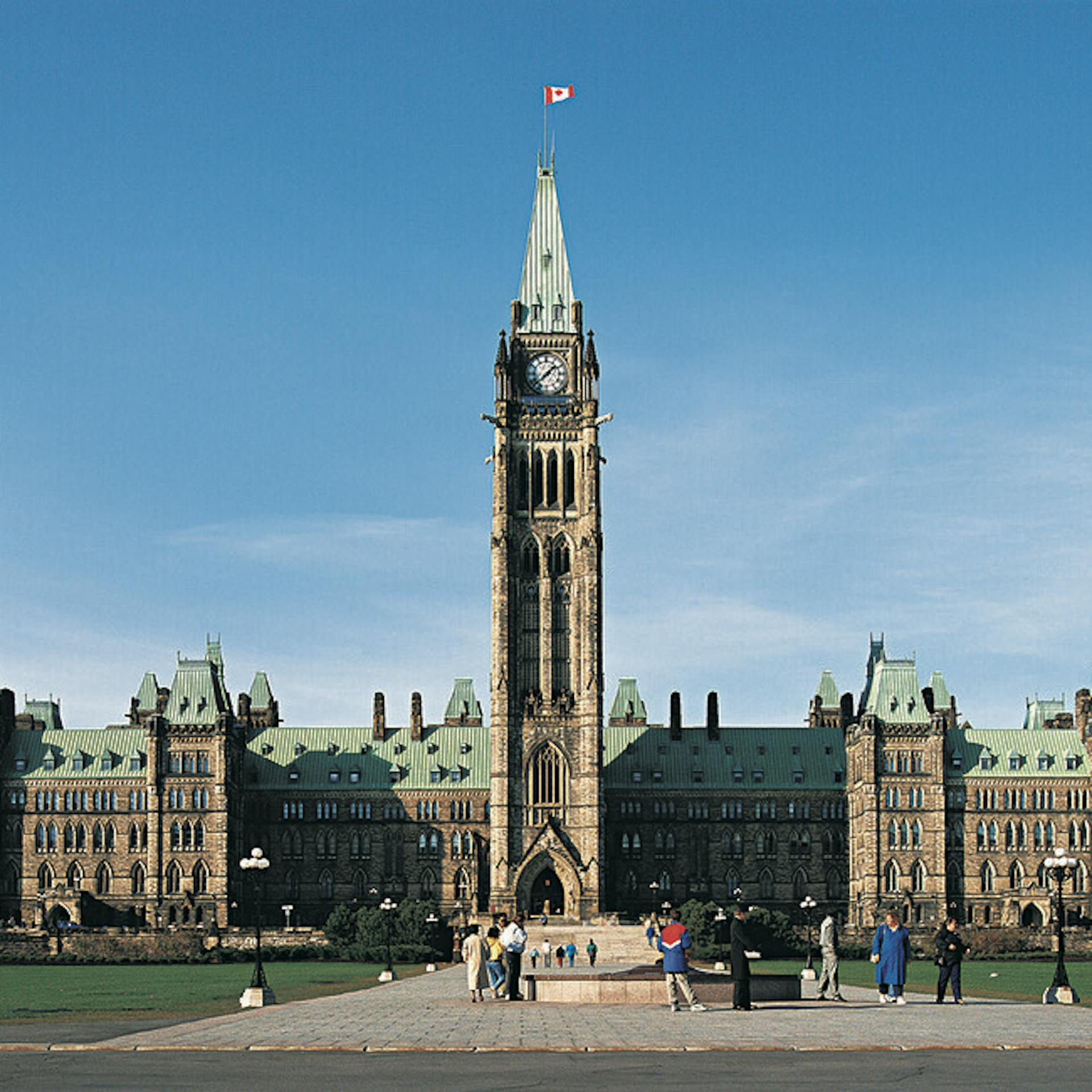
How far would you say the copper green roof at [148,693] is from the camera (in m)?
164

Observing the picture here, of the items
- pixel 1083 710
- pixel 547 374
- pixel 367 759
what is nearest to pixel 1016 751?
pixel 1083 710

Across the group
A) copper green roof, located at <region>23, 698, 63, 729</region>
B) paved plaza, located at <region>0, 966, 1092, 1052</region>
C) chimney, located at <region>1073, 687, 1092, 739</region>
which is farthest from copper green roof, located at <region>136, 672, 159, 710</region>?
paved plaza, located at <region>0, 966, 1092, 1052</region>

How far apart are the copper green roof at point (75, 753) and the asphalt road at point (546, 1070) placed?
121975 mm

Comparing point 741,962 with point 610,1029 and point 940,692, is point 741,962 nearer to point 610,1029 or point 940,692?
point 610,1029

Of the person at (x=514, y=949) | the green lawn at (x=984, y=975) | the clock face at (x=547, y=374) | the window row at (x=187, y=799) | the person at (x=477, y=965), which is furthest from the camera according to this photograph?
the clock face at (x=547, y=374)

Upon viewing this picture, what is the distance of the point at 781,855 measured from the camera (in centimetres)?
15425

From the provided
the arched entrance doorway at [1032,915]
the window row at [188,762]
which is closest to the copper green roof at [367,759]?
the window row at [188,762]

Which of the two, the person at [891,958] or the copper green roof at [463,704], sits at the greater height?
the copper green roof at [463,704]

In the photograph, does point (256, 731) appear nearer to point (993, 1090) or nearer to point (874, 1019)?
point (874, 1019)

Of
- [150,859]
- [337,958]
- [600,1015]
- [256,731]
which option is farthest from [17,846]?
[600,1015]

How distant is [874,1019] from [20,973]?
165 feet

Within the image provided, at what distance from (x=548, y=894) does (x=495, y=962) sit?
10037 centimetres

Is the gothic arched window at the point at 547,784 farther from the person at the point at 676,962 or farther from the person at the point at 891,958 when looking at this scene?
the person at the point at 676,962

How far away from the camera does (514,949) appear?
144 ft
